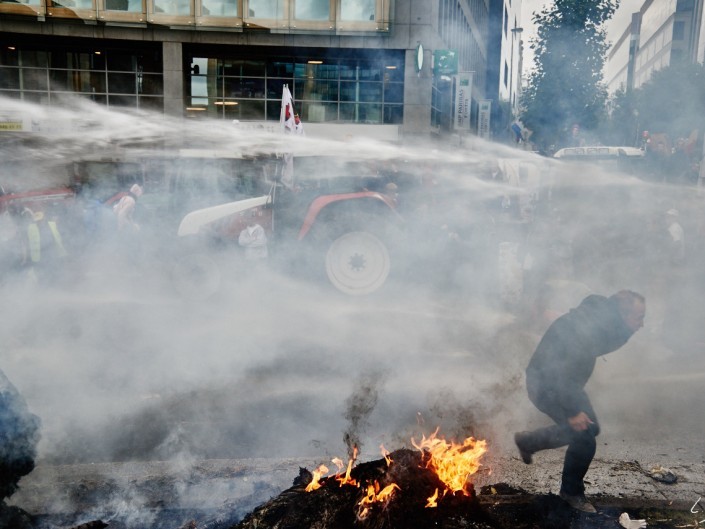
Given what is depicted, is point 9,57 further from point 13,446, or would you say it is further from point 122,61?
point 13,446

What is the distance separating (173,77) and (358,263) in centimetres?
1256

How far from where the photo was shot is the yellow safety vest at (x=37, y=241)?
8719mm

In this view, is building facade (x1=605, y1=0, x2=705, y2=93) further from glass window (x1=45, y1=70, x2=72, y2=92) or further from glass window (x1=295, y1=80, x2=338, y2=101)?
glass window (x1=45, y1=70, x2=72, y2=92)

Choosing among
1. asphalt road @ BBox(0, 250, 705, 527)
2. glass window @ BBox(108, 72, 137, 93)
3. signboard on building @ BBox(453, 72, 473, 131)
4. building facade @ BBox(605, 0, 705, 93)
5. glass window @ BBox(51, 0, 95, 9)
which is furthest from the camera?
building facade @ BBox(605, 0, 705, 93)

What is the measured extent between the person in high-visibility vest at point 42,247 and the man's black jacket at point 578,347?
7.01m

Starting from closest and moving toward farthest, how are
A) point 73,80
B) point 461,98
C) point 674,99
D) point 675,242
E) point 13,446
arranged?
point 13,446
point 675,242
point 73,80
point 461,98
point 674,99

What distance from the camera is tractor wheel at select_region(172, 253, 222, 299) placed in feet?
27.1

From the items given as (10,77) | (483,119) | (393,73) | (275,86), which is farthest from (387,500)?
(483,119)

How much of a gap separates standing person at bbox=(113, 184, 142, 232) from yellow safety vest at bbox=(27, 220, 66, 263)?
0.98 metres

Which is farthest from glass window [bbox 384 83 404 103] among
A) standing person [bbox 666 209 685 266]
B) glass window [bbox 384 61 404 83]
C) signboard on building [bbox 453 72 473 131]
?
standing person [bbox 666 209 685 266]

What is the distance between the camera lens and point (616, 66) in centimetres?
12375

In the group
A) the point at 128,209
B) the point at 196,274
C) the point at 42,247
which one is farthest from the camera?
the point at 42,247

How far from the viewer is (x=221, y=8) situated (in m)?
18.7

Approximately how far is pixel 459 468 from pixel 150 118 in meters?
18.2
